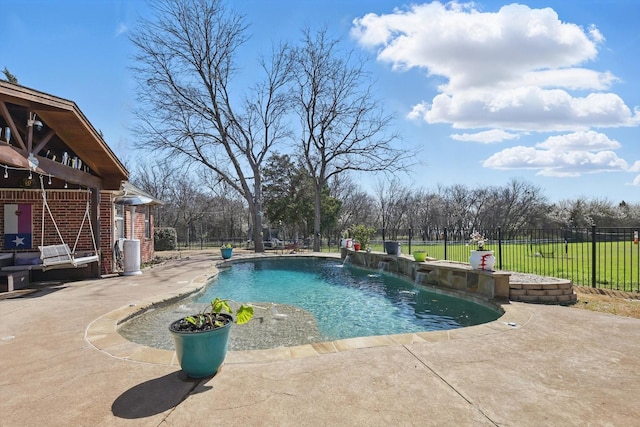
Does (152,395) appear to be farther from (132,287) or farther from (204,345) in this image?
(132,287)

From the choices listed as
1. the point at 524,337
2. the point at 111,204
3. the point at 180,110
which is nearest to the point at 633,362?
the point at 524,337

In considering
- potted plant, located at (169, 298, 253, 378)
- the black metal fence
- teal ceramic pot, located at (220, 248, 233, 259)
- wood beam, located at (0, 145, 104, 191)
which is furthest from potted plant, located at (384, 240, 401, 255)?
potted plant, located at (169, 298, 253, 378)

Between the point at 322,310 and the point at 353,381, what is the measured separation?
4167mm

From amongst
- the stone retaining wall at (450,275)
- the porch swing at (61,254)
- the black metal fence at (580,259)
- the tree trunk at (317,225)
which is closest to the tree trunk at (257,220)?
the tree trunk at (317,225)

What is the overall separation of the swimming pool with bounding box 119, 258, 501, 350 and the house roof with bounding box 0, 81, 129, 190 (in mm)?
3590

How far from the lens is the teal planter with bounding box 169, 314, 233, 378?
296 centimetres

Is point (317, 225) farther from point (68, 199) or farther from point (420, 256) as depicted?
point (68, 199)

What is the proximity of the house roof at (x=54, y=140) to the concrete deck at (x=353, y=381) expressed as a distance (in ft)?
10.8

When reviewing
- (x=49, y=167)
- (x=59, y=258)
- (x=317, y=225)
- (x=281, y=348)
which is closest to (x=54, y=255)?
(x=59, y=258)

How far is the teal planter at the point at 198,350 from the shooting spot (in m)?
2.96

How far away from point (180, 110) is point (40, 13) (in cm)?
1212

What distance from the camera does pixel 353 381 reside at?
9.74 ft

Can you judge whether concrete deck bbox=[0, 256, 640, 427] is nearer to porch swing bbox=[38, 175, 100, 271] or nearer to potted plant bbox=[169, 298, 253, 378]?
potted plant bbox=[169, 298, 253, 378]

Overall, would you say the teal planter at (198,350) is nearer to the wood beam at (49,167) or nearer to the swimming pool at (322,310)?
the swimming pool at (322,310)
